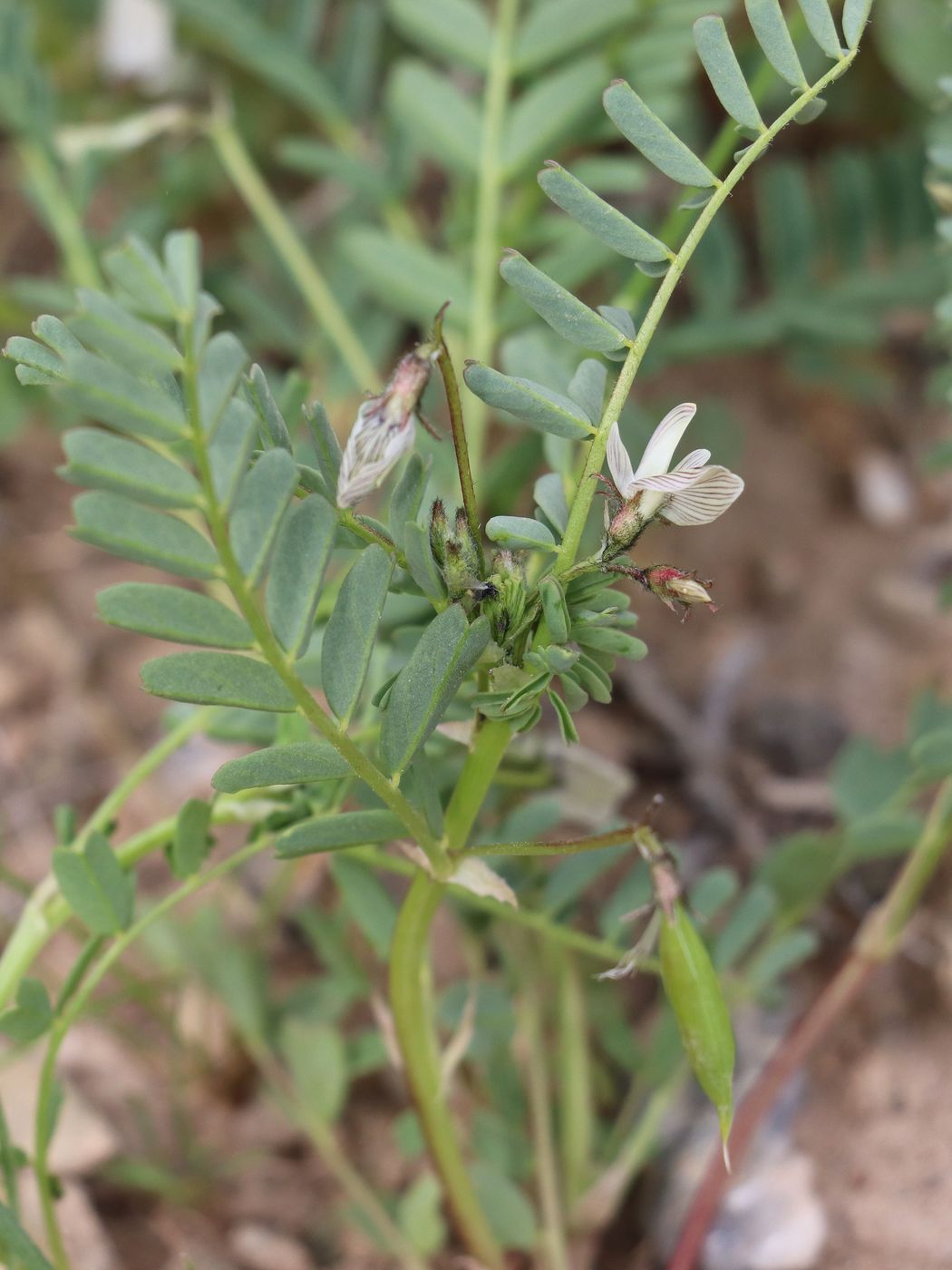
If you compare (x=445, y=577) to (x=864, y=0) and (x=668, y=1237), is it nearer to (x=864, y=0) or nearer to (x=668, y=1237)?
(x=864, y=0)

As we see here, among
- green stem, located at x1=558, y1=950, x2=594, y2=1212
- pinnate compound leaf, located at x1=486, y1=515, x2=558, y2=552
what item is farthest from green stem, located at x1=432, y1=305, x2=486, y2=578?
green stem, located at x1=558, y1=950, x2=594, y2=1212

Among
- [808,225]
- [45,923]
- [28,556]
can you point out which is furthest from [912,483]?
[45,923]

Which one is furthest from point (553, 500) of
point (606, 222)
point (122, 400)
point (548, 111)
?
point (548, 111)

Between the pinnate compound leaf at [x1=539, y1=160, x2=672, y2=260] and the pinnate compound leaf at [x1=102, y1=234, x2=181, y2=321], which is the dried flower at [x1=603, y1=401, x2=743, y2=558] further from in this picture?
the pinnate compound leaf at [x1=102, y1=234, x2=181, y2=321]

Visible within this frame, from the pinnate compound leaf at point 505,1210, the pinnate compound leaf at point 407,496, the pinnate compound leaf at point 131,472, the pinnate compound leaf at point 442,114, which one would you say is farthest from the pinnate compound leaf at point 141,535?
the pinnate compound leaf at point 442,114

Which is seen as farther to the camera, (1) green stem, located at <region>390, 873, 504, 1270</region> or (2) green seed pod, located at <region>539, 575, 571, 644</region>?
(1) green stem, located at <region>390, 873, 504, 1270</region>

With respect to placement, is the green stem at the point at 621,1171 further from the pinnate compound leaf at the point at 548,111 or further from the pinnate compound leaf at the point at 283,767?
the pinnate compound leaf at the point at 548,111
